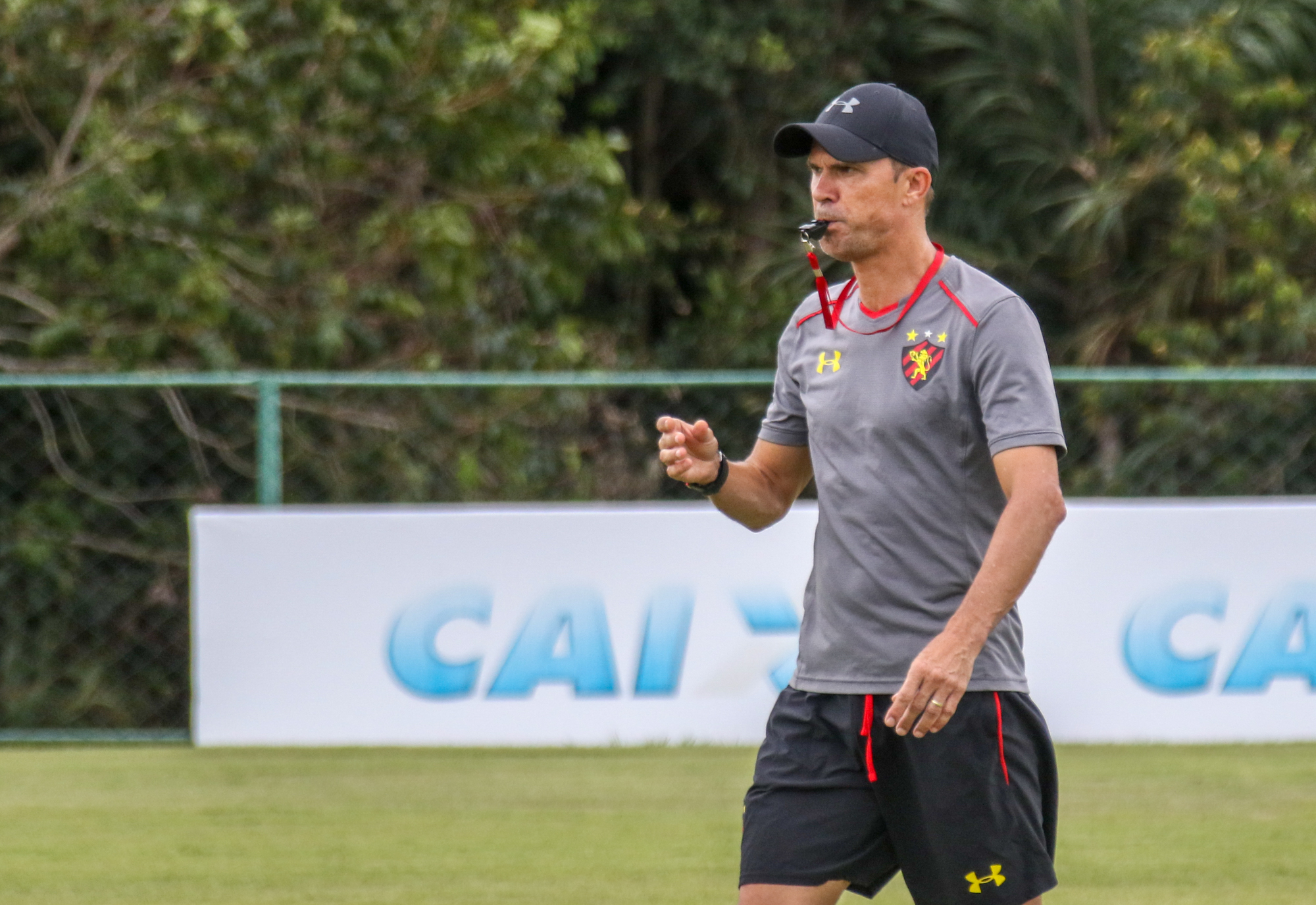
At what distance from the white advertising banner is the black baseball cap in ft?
14.6

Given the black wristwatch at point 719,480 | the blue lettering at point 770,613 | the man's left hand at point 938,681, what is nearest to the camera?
the man's left hand at point 938,681

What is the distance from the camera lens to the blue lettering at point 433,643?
7562 millimetres

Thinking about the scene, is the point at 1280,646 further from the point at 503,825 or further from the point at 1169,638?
the point at 503,825

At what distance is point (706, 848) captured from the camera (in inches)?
228

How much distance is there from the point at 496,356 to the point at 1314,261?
539 cm

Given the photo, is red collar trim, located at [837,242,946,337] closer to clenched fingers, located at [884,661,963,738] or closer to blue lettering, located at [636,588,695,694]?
clenched fingers, located at [884,661,963,738]

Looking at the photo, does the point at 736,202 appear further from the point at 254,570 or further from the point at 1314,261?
the point at 254,570

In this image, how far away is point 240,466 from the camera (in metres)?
9.12

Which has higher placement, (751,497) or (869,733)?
(751,497)

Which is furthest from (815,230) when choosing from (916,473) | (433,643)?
(433,643)

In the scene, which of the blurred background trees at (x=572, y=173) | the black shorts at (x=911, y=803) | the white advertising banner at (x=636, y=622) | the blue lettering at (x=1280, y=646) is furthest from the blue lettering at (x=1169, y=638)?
the black shorts at (x=911, y=803)

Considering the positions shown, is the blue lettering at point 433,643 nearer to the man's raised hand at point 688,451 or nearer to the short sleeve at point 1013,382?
the man's raised hand at point 688,451

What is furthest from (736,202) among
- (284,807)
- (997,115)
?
(284,807)

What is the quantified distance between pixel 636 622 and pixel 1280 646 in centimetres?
271
